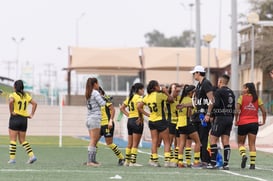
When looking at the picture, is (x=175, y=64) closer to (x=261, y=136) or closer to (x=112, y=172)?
(x=261, y=136)

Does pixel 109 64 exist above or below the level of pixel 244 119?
above

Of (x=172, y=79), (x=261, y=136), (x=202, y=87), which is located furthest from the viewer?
(x=172, y=79)

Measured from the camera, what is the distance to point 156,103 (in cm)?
1883

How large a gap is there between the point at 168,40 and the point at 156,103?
13874 cm

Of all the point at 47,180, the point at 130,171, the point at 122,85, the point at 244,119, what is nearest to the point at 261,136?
the point at 244,119

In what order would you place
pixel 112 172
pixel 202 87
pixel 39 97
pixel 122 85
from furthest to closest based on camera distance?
pixel 122 85, pixel 39 97, pixel 202 87, pixel 112 172

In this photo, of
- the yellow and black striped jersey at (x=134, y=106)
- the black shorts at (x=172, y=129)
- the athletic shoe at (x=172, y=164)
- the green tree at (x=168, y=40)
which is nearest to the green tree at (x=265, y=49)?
the black shorts at (x=172, y=129)

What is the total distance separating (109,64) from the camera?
246 ft

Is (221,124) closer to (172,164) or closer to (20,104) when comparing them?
(172,164)

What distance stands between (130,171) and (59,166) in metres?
2.02

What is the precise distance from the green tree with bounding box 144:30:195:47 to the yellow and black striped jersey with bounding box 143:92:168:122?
418 feet

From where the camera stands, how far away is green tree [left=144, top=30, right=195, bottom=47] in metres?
152

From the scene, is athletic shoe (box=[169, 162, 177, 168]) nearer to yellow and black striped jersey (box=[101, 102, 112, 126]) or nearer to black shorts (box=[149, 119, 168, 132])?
black shorts (box=[149, 119, 168, 132])

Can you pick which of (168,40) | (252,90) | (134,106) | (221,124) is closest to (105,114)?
(134,106)
